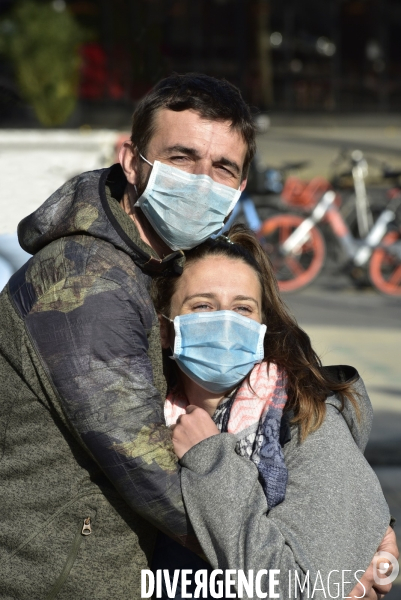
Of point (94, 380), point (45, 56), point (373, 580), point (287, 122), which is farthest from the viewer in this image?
point (287, 122)

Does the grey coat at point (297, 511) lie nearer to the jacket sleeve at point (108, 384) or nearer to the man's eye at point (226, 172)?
the jacket sleeve at point (108, 384)

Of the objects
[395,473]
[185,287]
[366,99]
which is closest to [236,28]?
[366,99]

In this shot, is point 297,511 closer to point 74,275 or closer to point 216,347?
point 216,347

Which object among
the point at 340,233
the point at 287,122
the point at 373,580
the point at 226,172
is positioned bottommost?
the point at 287,122

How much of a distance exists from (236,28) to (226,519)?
25968 mm

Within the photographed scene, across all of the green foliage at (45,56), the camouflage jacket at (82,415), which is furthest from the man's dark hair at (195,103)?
the green foliage at (45,56)

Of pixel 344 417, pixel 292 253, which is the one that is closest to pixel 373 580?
pixel 344 417

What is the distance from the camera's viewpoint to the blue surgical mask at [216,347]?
228cm

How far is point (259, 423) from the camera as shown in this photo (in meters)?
2.20

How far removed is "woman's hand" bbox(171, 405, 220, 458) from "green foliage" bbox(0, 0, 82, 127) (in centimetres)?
2022

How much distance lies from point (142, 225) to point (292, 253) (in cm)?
815

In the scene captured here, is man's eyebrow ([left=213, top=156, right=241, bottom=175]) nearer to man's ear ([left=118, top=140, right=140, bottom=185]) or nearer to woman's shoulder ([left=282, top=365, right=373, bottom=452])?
man's ear ([left=118, top=140, right=140, bottom=185])

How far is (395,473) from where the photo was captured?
206 inches

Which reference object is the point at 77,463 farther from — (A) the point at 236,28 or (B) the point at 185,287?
(A) the point at 236,28
